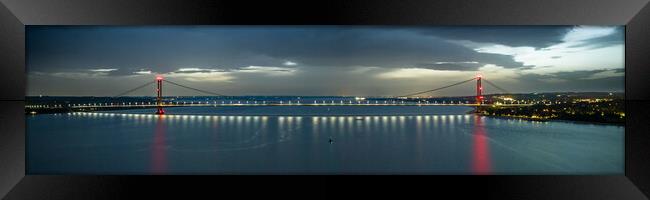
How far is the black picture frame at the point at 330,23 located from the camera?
3.20 meters

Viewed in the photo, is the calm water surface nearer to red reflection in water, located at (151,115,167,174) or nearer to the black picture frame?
red reflection in water, located at (151,115,167,174)

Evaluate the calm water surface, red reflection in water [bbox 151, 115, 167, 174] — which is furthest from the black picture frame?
red reflection in water [bbox 151, 115, 167, 174]

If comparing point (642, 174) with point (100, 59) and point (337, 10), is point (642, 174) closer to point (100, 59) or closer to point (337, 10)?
point (337, 10)

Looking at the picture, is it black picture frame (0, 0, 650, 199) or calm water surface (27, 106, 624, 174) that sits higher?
black picture frame (0, 0, 650, 199)

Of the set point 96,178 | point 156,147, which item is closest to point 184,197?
point 96,178

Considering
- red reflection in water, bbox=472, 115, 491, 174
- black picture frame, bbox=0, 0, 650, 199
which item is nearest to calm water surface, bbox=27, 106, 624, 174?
red reflection in water, bbox=472, 115, 491, 174

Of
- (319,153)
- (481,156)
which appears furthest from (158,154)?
(481,156)

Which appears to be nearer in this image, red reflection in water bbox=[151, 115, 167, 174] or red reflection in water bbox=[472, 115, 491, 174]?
red reflection in water bbox=[472, 115, 491, 174]

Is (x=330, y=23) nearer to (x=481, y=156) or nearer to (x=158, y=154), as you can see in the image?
(x=481, y=156)

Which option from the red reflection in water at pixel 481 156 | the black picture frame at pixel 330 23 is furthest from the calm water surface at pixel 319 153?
the black picture frame at pixel 330 23

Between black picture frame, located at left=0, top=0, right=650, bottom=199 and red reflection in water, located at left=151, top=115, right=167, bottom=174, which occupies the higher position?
black picture frame, located at left=0, top=0, right=650, bottom=199

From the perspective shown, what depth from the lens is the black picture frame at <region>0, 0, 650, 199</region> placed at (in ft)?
10.5

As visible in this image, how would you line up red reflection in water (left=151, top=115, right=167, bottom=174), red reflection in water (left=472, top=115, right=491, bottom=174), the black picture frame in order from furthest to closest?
red reflection in water (left=151, top=115, right=167, bottom=174), red reflection in water (left=472, top=115, right=491, bottom=174), the black picture frame

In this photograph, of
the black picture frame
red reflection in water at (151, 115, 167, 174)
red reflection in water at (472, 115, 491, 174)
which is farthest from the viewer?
red reflection in water at (151, 115, 167, 174)
